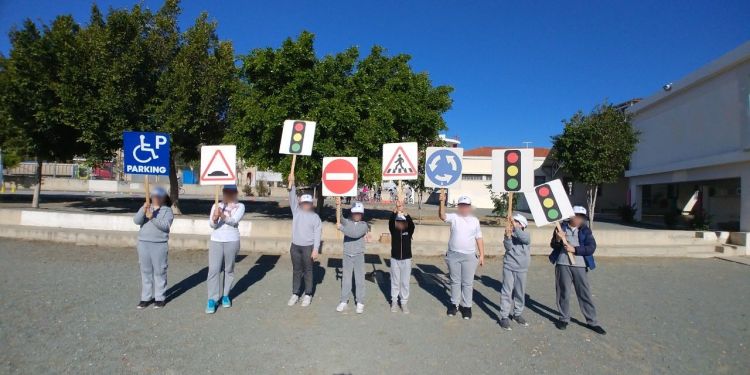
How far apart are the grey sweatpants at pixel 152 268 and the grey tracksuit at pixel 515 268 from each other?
17.1 ft

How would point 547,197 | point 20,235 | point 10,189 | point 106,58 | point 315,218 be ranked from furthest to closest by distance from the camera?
point 10,189, point 106,58, point 20,235, point 315,218, point 547,197

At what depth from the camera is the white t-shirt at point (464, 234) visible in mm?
6602

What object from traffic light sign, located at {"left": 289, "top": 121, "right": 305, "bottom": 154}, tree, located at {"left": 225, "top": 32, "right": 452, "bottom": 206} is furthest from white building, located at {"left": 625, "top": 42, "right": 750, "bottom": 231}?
traffic light sign, located at {"left": 289, "top": 121, "right": 305, "bottom": 154}

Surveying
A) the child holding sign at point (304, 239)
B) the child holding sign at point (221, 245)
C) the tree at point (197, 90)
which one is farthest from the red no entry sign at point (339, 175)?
the tree at point (197, 90)

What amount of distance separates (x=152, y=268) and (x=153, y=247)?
0.39 metres

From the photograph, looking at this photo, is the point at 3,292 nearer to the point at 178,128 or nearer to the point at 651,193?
the point at 178,128

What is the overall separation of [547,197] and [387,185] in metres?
46.6

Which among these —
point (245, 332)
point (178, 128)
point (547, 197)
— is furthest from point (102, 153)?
point (547, 197)

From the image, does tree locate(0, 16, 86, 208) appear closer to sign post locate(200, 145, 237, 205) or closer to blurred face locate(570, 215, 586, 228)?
sign post locate(200, 145, 237, 205)

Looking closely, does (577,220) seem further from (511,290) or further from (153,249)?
(153,249)

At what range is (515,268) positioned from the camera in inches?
253

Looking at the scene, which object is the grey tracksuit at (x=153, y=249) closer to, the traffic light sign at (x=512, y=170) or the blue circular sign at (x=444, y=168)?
the blue circular sign at (x=444, y=168)

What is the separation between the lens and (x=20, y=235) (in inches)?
519

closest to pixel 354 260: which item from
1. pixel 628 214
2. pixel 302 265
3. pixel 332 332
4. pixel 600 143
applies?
pixel 302 265
